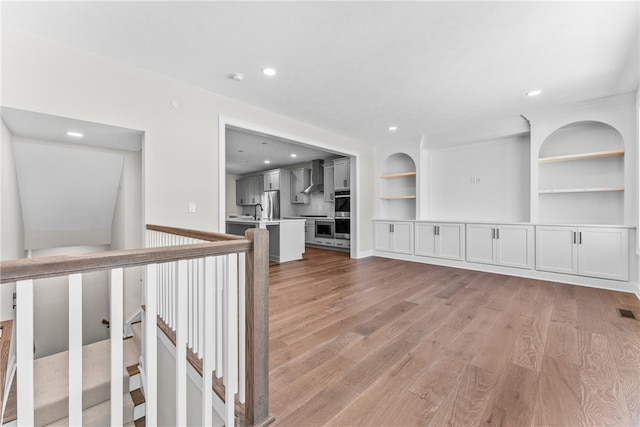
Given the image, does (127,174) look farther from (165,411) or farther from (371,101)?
(371,101)

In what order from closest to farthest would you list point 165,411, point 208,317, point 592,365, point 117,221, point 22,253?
point 208,317, point 592,365, point 165,411, point 22,253, point 117,221

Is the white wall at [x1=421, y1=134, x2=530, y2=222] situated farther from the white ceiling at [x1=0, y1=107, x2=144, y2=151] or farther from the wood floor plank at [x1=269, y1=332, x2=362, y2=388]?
the white ceiling at [x1=0, y1=107, x2=144, y2=151]

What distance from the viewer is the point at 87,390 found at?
2496 millimetres

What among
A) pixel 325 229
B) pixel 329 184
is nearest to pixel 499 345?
pixel 325 229

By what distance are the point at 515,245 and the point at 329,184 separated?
4321 millimetres

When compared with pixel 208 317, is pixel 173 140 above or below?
above

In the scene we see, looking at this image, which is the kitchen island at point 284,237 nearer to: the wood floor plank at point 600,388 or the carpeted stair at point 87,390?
the carpeted stair at point 87,390

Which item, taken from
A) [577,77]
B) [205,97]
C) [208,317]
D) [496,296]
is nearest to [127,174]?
[205,97]

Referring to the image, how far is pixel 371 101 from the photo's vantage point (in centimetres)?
365

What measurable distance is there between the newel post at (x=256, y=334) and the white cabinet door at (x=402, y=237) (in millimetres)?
4689

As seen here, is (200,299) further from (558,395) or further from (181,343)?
(558,395)

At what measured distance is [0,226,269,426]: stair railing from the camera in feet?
2.75

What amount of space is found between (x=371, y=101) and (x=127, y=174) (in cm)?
348

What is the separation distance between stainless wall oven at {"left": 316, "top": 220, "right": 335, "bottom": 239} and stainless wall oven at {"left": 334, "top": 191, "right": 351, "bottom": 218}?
0.42 meters
